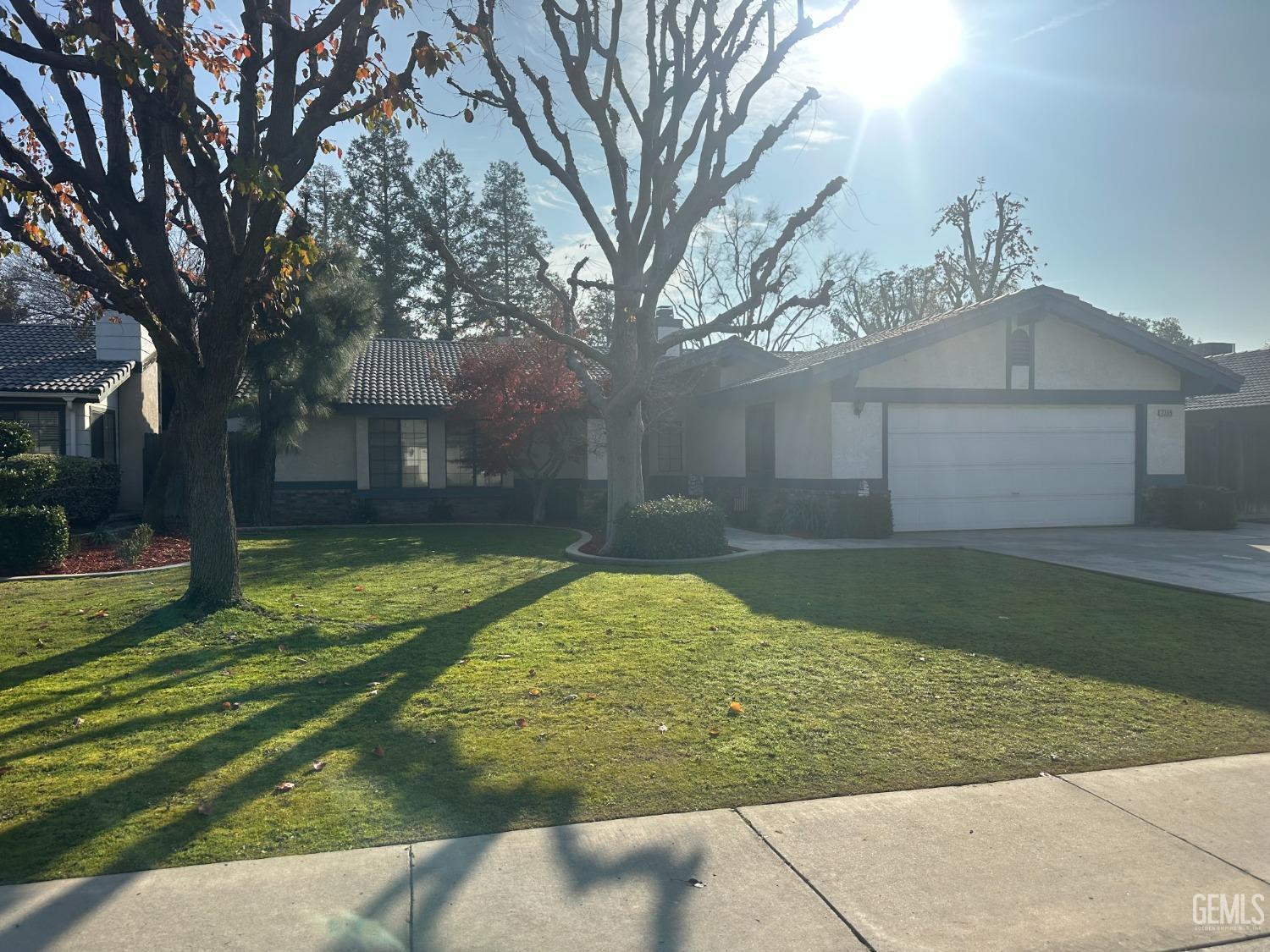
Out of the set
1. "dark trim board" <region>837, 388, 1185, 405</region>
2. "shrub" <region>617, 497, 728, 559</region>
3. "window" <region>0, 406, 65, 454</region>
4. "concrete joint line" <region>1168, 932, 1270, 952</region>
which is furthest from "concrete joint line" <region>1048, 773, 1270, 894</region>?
"window" <region>0, 406, 65, 454</region>

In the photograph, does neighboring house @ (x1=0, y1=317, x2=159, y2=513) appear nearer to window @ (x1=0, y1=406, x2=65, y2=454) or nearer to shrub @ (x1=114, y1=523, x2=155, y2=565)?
window @ (x1=0, y1=406, x2=65, y2=454)

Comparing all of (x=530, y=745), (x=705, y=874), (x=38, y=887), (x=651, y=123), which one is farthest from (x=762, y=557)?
(x=38, y=887)

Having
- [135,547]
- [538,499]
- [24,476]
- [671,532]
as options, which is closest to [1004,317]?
[671,532]

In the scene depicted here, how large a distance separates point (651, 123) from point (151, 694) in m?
11.5

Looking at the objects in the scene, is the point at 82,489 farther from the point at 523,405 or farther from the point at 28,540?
the point at 523,405

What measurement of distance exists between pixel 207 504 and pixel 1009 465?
47.8 ft

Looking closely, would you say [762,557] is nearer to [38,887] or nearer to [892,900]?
[892,900]

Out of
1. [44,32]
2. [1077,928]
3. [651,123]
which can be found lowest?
[1077,928]

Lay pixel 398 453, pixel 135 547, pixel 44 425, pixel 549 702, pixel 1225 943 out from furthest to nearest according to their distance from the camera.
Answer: pixel 398 453 < pixel 44 425 < pixel 135 547 < pixel 549 702 < pixel 1225 943

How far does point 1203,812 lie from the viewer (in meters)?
4.10

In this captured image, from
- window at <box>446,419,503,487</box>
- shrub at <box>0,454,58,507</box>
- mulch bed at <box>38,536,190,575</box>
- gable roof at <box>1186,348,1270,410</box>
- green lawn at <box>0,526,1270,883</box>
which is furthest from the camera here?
gable roof at <box>1186,348,1270,410</box>

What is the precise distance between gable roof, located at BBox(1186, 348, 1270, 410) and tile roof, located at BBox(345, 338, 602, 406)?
16291 millimetres

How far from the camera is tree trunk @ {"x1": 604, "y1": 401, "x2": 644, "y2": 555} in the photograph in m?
13.9

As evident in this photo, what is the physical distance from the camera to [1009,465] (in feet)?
56.2
